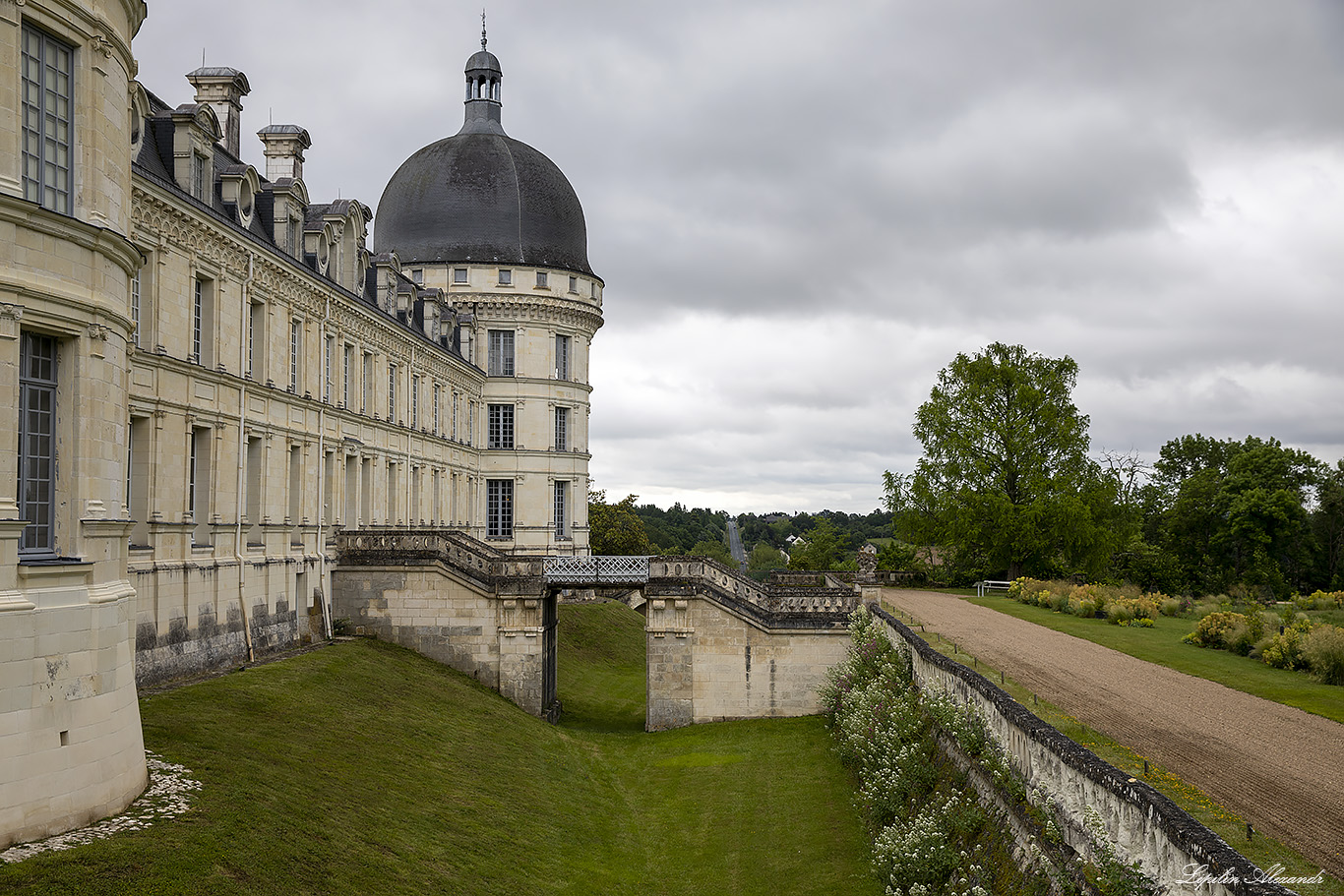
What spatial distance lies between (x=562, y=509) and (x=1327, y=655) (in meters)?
38.0

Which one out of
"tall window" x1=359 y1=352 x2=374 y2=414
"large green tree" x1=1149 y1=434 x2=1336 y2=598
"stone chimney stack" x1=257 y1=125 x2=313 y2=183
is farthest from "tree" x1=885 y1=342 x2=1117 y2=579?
"stone chimney stack" x1=257 y1=125 x2=313 y2=183

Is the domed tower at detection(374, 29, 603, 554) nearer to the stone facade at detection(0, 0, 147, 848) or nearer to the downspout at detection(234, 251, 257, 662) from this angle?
the downspout at detection(234, 251, 257, 662)

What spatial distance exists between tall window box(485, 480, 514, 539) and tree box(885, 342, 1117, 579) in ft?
64.0

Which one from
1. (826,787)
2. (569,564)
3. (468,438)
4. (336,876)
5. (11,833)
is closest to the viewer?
(11,833)

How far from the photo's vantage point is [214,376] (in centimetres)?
2530

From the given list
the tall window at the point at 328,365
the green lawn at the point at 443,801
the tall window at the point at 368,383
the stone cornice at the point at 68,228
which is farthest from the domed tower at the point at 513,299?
the stone cornice at the point at 68,228

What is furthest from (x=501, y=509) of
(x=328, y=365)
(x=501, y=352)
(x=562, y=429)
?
(x=328, y=365)

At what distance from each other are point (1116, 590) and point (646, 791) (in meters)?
24.6

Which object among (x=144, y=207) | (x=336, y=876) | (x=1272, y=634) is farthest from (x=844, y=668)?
(x=144, y=207)

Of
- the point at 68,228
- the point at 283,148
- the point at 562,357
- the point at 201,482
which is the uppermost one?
the point at 283,148

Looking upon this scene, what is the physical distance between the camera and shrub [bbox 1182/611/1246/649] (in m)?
28.6

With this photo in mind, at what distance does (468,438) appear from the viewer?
5150 cm

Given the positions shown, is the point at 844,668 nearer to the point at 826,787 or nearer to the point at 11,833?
the point at 826,787

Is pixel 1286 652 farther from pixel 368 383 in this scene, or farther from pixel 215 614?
pixel 368 383
